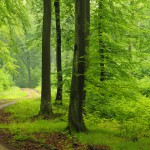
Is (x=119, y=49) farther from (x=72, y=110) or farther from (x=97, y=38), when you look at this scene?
(x=72, y=110)

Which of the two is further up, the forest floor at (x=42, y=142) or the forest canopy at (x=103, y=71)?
the forest canopy at (x=103, y=71)

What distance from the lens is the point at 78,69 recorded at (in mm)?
10945

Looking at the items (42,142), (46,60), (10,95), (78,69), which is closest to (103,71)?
(78,69)

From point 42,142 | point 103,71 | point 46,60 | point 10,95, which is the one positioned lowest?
point 10,95

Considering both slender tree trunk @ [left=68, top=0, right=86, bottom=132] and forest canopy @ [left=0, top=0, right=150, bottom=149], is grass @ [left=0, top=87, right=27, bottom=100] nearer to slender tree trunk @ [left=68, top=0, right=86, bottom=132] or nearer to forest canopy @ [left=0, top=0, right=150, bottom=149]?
forest canopy @ [left=0, top=0, right=150, bottom=149]

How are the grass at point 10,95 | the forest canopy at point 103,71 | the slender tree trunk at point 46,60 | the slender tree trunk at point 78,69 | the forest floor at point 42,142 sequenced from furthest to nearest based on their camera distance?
1. the grass at point 10,95
2. the slender tree trunk at point 46,60
3. the forest canopy at point 103,71
4. the slender tree trunk at point 78,69
5. the forest floor at point 42,142

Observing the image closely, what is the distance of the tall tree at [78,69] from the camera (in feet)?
35.5

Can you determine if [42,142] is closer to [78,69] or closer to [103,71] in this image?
[78,69]

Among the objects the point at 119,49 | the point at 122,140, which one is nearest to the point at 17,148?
the point at 122,140

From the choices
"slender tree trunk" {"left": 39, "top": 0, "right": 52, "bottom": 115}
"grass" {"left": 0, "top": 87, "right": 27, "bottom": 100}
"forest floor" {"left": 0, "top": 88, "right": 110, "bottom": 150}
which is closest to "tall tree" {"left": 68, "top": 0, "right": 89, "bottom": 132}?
"forest floor" {"left": 0, "top": 88, "right": 110, "bottom": 150}

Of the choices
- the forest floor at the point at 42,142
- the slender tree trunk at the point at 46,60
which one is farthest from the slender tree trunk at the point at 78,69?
the slender tree trunk at the point at 46,60

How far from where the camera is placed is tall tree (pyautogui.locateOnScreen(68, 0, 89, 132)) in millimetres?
→ 10828

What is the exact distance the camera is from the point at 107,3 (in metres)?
14.5

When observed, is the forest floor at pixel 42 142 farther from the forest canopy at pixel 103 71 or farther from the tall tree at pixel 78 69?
the forest canopy at pixel 103 71
